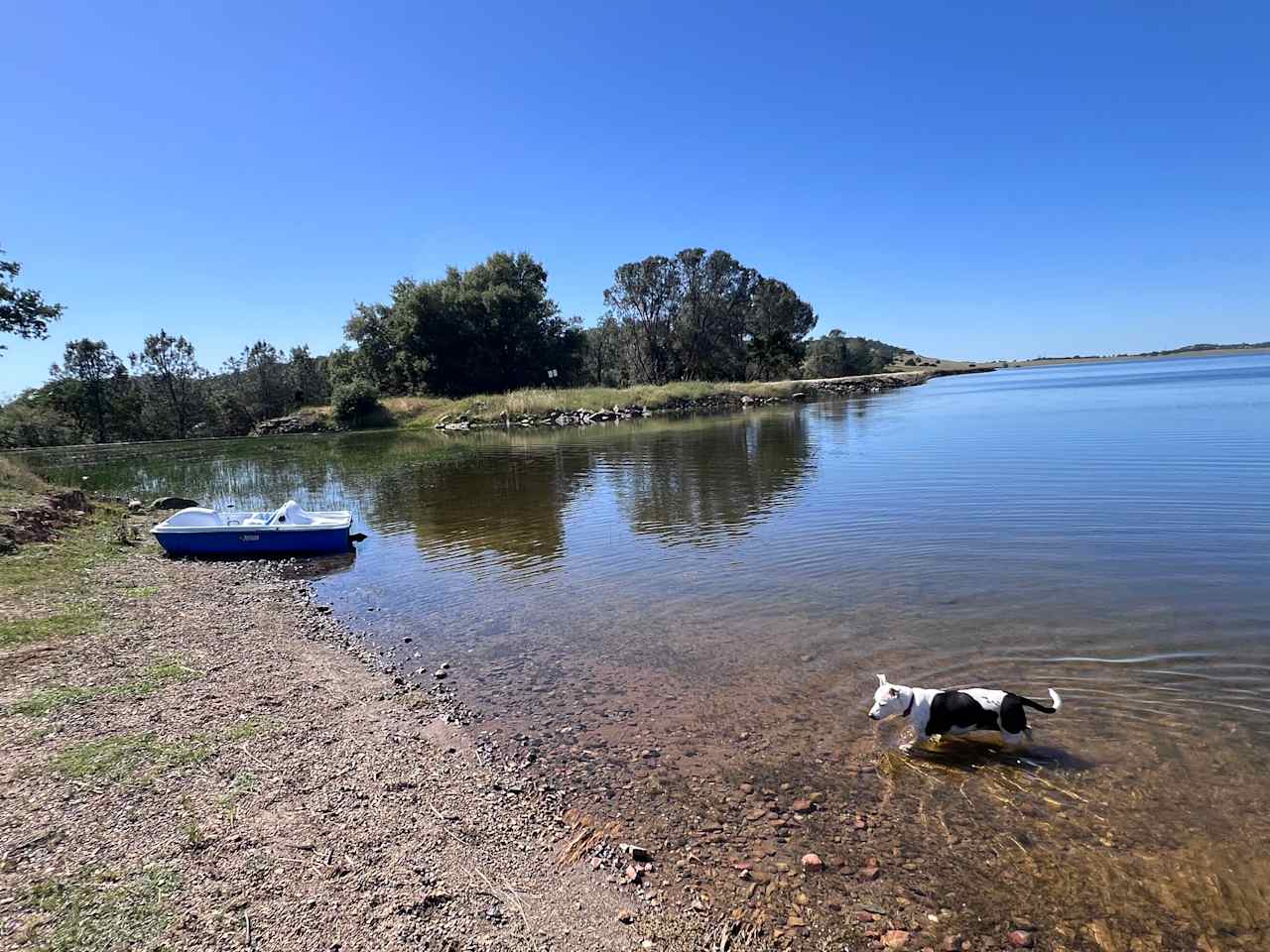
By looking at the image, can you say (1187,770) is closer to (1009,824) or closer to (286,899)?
(1009,824)

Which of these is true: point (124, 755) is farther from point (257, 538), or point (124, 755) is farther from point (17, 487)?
point (17, 487)

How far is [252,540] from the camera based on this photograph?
1673 centimetres

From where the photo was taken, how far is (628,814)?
18.0 feet

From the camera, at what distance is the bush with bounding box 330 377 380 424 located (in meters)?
74.5

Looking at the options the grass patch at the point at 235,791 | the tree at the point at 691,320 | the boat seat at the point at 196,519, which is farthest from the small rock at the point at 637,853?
the tree at the point at 691,320

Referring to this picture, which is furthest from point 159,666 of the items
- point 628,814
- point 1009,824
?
point 1009,824

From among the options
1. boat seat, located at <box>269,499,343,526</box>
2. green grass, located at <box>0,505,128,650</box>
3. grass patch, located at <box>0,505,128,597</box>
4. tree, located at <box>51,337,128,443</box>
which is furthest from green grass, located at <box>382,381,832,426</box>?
green grass, located at <box>0,505,128,650</box>

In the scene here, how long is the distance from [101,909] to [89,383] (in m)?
96.3

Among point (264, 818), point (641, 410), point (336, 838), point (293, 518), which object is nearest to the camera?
point (336, 838)

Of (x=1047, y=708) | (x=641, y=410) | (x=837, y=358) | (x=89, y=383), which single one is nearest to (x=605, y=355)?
(x=641, y=410)

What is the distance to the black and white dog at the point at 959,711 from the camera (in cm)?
599

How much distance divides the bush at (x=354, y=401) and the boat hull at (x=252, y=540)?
205 ft

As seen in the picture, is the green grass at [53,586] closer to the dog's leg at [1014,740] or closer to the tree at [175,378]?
the dog's leg at [1014,740]

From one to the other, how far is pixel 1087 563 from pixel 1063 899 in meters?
8.83
